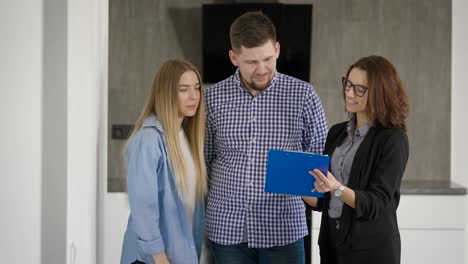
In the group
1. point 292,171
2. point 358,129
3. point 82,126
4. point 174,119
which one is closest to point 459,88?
point 358,129

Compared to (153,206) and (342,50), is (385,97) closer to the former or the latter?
(153,206)

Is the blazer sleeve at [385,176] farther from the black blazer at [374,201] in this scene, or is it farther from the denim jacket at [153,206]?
the denim jacket at [153,206]

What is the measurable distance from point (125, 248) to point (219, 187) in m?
0.44

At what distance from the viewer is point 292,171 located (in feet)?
7.73

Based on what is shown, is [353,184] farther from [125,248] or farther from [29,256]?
[29,256]

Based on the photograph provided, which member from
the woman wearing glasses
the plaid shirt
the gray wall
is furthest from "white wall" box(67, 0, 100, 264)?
the gray wall

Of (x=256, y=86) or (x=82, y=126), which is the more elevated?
(x=256, y=86)

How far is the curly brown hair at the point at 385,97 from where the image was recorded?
7.66ft

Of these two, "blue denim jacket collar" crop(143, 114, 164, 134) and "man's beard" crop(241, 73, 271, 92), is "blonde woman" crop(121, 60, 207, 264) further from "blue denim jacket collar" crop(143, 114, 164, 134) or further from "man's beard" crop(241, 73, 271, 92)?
"man's beard" crop(241, 73, 271, 92)

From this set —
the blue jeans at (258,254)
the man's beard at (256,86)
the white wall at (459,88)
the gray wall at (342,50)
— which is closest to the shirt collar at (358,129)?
the man's beard at (256,86)

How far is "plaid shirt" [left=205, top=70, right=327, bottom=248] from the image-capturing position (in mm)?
2621

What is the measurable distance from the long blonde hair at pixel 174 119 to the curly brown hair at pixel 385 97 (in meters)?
0.66

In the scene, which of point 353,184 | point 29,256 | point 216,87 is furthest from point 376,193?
point 29,256

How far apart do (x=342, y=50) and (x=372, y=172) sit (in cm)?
228
